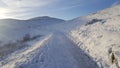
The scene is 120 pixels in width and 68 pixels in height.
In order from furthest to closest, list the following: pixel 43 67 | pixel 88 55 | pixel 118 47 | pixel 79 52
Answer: pixel 79 52, pixel 88 55, pixel 118 47, pixel 43 67

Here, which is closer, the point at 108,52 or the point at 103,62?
the point at 103,62

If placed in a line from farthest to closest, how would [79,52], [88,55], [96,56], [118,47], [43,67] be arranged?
1. [79,52]
2. [88,55]
3. [96,56]
4. [118,47]
5. [43,67]

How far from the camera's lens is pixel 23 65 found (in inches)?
626

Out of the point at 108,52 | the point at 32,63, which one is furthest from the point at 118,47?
the point at 32,63

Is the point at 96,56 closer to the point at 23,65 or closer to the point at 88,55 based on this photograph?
the point at 88,55

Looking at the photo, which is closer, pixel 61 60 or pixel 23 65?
pixel 23 65

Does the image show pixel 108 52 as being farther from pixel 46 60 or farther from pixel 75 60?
pixel 46 60

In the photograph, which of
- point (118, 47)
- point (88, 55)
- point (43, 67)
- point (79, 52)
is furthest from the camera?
point (79, 52)

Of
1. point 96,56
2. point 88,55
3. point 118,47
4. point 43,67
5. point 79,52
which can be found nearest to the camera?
point 43,67

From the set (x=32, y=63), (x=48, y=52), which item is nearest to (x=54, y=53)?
(x=48, y=52)

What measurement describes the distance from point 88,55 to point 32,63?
5.78 m

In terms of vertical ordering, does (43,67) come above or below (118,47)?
below

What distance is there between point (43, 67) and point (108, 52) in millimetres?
5834

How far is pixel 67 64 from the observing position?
53.9 ft
